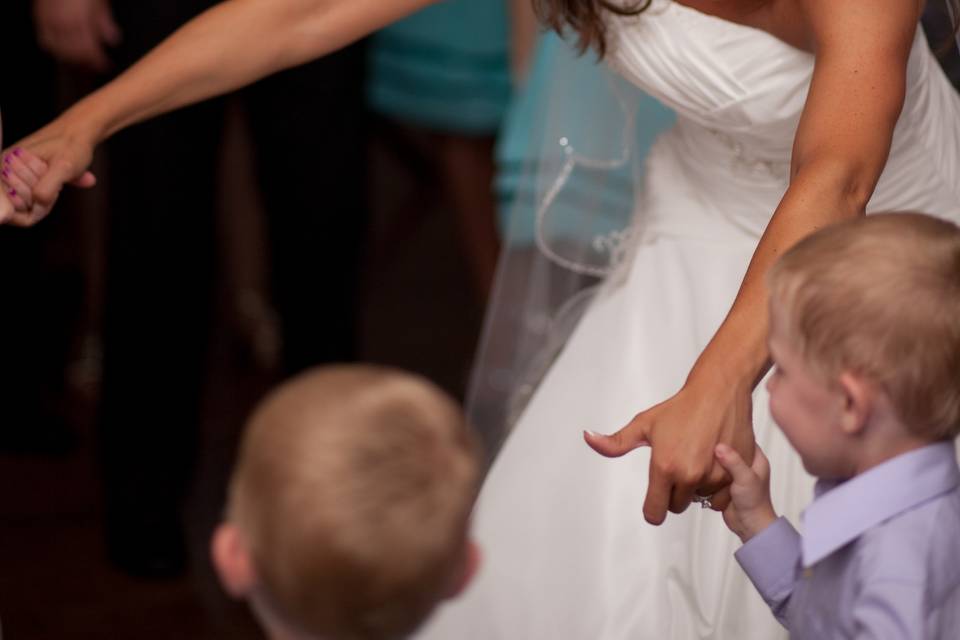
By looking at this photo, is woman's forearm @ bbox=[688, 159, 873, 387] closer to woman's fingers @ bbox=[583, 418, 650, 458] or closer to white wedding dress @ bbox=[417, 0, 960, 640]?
woman's fingers @ bbox=[583, 418, 650, 458]

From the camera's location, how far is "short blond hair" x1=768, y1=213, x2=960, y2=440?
1.11 metres

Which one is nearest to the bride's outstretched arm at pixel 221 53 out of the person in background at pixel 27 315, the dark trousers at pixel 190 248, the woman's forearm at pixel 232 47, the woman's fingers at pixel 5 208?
the woman's forearm at pixel 232 47

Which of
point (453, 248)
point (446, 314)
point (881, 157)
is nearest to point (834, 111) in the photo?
point (881, 157)

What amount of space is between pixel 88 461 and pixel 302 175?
30.2 inches

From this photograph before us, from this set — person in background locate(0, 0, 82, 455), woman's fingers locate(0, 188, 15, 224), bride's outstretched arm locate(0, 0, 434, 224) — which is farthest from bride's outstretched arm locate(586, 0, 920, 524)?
person in background locate(0, 0, 82, 455)

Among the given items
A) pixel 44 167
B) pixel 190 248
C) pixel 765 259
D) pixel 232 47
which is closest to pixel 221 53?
pixel 232 47

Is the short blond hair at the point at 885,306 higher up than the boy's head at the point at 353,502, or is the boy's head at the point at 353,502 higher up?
the short blond hair at the point at 885,306

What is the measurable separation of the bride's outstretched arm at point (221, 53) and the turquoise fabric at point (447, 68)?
1.23 m

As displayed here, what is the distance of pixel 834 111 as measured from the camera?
129 centimetres

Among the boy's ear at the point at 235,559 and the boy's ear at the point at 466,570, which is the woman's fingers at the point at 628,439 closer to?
the boy's ear at the point at 466,570

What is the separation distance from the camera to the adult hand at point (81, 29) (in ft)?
8.06

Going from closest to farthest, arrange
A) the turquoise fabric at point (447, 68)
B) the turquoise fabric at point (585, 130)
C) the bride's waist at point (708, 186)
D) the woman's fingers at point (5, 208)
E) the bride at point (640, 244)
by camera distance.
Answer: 1. the woman's fingers at point (5, 208)
2. the bride at point (640, 244)
3. the bride's waist at point (708, 186)
4. the turquoise fabric at point (585, 130)
5. the turquoise fabric at point (447, 68)

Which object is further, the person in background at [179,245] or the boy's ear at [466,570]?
the person in background at [179,245]

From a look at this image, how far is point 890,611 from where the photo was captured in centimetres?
112
